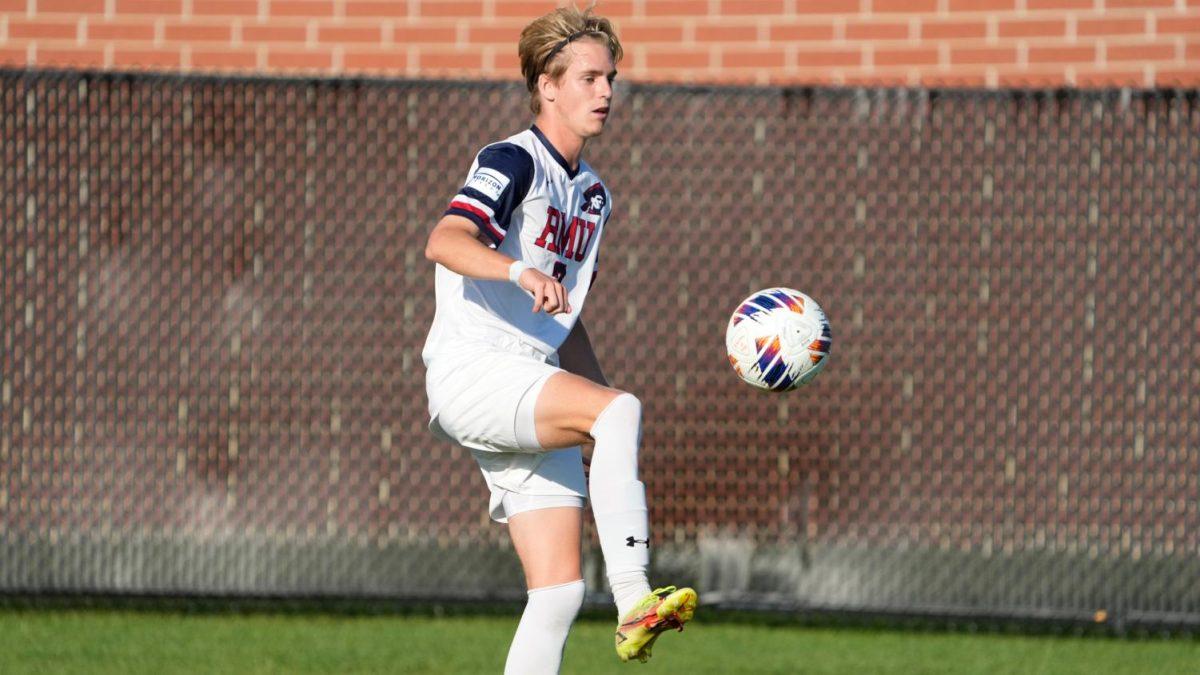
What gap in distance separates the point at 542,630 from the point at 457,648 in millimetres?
2447

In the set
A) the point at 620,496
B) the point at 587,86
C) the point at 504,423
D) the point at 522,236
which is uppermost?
the point at 587,86

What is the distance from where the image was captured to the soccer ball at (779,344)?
15.2 ft

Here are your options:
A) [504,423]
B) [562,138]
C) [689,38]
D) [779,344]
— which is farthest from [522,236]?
[689,38]

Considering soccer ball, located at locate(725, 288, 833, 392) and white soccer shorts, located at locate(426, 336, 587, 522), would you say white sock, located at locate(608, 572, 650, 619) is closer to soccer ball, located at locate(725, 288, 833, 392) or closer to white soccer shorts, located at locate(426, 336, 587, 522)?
white soccer shorts, located at locate(426, 336, 587, 522)

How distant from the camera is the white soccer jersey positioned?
14.1 feet

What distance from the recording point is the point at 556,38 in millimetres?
4582

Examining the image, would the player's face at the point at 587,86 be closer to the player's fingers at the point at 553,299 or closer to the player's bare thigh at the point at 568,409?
the player's bare thigh at the point at 568,409

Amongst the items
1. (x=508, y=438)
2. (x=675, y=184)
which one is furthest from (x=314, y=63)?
(x=508, y=438)

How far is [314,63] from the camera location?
8219 millimetres

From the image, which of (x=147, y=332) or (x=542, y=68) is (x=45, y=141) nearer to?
(x=147, y=332)

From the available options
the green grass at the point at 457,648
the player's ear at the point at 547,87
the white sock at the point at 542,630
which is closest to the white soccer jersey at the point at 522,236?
the player's ear at the point at 547,87

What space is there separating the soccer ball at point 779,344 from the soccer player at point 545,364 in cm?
48

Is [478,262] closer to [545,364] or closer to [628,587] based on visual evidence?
[545,364]

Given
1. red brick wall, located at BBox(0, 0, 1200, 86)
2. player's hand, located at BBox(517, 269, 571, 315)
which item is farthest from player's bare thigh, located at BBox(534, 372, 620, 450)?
red brick wall, located at BBox(0, 0, 1200, 86)
